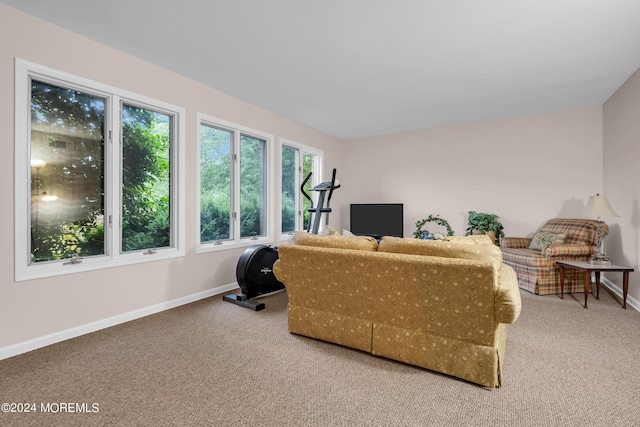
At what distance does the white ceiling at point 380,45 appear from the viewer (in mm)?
2416

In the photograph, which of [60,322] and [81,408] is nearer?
[81,408]

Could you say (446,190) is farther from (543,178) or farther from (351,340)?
(351,340)

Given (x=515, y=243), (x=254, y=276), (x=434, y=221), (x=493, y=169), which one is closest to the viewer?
(x=254, y=276)

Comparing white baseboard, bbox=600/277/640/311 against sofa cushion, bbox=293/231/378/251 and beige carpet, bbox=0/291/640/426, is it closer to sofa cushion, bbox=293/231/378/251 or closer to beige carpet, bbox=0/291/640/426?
beige carpet, bbox=0/291/640/426

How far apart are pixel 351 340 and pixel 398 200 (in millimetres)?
4322

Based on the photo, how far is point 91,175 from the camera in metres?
2.97

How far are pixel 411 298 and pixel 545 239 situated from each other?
3481 millimetres

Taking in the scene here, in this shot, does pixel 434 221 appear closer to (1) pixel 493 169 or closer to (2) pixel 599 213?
(1) pixel 493 169

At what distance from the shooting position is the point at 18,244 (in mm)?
2449

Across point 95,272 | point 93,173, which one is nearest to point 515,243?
point 95,272

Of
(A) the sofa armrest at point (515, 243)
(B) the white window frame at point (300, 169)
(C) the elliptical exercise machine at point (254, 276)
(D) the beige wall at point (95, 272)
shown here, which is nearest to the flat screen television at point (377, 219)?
(B) the white window frame at point (300, 169)

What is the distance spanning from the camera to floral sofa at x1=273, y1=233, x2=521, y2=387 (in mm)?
1923

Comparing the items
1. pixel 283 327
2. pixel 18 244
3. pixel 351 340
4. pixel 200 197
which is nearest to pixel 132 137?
pixel 200 197

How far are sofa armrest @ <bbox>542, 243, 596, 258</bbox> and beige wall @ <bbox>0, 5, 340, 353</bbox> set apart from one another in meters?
4.17
